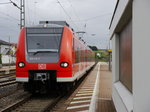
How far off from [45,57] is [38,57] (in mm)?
267

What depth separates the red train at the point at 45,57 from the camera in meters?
7.72

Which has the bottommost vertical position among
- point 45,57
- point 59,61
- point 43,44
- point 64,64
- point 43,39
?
point 64,64

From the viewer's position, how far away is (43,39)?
27.3 feet

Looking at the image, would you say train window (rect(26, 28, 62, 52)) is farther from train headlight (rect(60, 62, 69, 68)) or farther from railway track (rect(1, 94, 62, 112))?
railway track (rect(1, 94, 62, 112))

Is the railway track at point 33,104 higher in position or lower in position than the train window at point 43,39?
lower

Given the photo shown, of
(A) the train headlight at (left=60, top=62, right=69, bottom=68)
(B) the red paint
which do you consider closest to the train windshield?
(B) the red paint

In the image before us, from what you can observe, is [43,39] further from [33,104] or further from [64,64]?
[33,104]

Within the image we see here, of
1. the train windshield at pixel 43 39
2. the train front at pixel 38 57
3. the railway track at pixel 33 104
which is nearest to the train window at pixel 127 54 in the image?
the railway track at pixel 33 104

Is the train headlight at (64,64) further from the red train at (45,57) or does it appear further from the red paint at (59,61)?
the red paint at (59,61)

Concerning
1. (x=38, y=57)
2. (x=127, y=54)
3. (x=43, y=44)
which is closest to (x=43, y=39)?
(x=43, y=44)

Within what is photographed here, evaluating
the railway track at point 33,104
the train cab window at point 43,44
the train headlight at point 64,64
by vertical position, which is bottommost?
the railway track at point 33,104

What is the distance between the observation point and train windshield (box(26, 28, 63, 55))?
26.7 ft

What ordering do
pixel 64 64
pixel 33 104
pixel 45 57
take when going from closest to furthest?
pixel 33 104, pixel 64 64, pixel 45 57

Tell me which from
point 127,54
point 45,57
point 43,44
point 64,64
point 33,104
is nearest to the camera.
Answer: point 127,54
